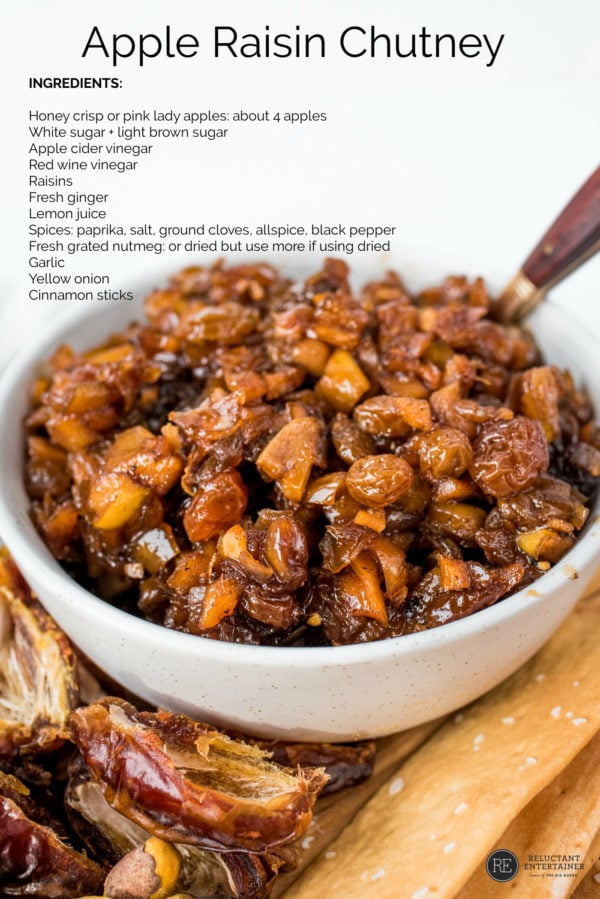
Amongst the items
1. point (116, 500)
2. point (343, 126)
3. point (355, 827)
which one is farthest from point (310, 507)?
point (343, 126)

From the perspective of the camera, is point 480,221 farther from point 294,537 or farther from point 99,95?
point 294,537

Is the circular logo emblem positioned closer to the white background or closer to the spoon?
the spoon

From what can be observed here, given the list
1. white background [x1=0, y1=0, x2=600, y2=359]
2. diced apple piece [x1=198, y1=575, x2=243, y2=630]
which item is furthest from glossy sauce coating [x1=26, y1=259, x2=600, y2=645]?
white background [x1=0, y1=0, x2=600, y2=359]

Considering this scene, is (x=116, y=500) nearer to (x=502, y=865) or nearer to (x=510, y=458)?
(x=510, y=458)

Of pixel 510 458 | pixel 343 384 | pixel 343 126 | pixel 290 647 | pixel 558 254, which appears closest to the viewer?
pixel 290 647

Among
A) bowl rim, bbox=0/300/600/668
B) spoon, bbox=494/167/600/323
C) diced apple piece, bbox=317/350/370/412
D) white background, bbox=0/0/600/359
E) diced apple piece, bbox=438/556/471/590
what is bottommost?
bowl rim, bbox=0/300/600/668
